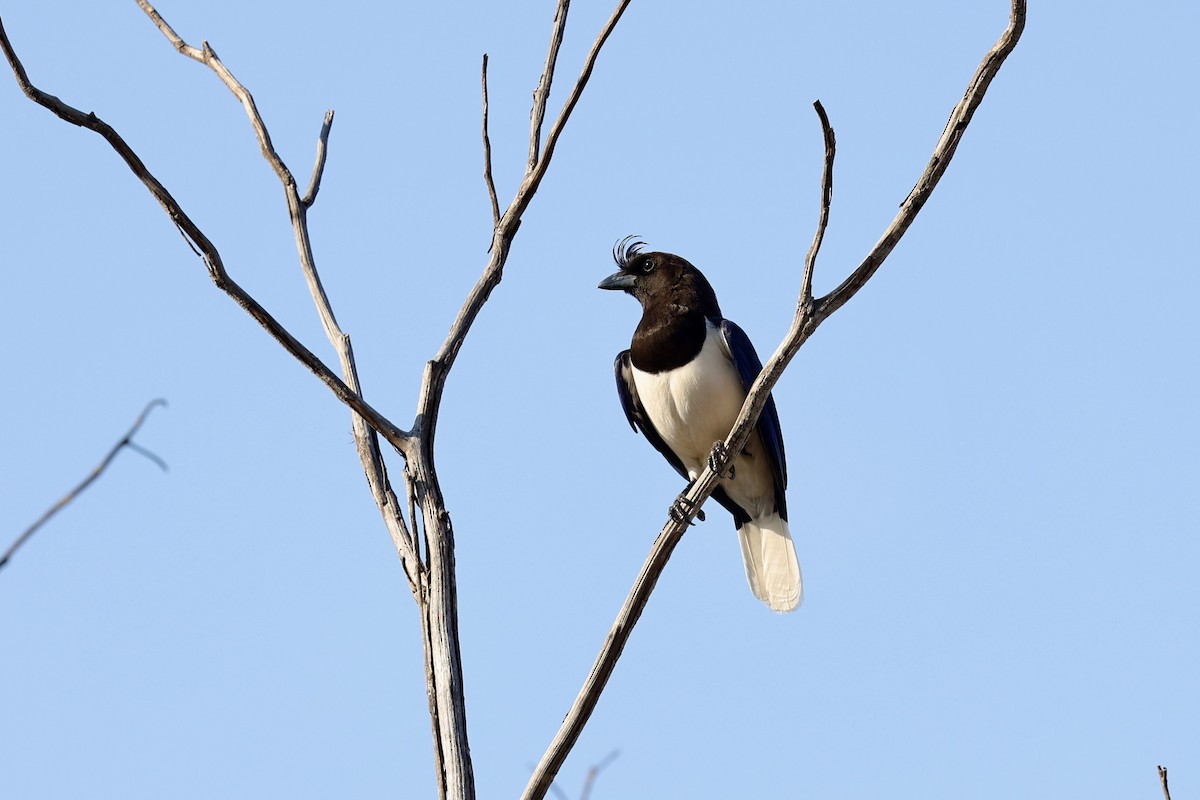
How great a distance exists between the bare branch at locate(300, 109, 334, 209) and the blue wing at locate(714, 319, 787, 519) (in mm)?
2012

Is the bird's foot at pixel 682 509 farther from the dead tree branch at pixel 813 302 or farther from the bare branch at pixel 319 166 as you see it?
the bare branch at pixel 319 166

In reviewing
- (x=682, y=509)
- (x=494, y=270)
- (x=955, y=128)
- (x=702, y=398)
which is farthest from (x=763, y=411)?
(x=955, y=128)

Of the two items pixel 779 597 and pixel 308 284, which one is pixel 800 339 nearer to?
pixel 308 284

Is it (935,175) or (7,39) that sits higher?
(7,39)

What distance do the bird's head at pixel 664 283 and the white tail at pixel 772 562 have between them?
0.97 metres

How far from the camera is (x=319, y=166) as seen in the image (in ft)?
15.0

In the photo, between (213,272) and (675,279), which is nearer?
(213,272)

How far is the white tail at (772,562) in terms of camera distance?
6105 mm

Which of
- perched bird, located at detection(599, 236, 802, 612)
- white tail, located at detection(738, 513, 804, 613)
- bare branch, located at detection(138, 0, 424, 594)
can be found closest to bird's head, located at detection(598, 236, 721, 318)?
perched bird, located at detection(599, 236, 802, 612)

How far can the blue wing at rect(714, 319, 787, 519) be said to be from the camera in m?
6.00

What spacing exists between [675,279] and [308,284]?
7.93 ft

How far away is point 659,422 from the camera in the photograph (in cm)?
618

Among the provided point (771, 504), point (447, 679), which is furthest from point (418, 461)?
point (771, 504)

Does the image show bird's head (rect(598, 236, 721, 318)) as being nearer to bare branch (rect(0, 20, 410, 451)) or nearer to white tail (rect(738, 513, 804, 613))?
white tail (rect(738, 513, 804, 613))
